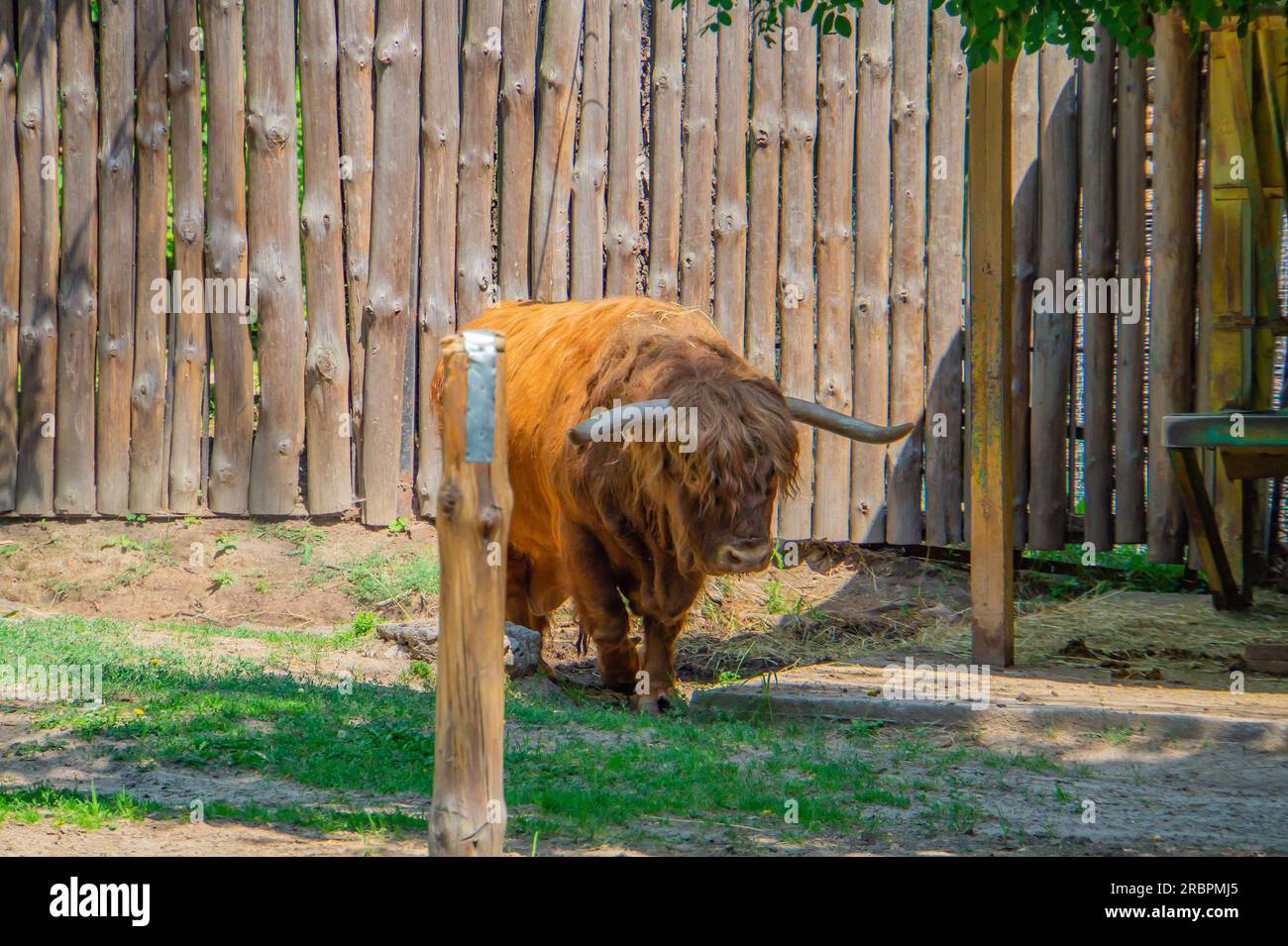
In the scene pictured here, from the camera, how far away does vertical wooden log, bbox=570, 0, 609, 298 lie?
854cm

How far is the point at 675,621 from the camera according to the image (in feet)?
20.8

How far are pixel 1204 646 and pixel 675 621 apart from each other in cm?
262

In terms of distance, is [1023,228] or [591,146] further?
[591,146]

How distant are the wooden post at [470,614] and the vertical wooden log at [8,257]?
6.15 metres

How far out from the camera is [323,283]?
8.36m

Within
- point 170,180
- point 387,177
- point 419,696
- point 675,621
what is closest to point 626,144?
point 387,177

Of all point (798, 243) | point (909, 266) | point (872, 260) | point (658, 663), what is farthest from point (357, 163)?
point (658, 663)

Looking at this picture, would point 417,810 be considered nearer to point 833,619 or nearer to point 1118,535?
point 833,619

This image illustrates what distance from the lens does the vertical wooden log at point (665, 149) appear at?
8500 millimetres

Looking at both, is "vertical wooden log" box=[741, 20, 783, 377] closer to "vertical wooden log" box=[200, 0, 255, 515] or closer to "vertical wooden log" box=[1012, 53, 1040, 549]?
"vertical wooden log" box=[1012, 53, 1040, 549]

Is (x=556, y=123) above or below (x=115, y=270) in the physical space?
above

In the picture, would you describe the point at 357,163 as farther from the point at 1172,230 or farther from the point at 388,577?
the point at 1172,230

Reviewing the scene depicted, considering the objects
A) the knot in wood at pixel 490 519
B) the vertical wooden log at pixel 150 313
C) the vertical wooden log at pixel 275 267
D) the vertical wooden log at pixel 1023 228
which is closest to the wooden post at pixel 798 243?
the vertical wooden log at pixel 1023 228

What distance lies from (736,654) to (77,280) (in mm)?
4481
